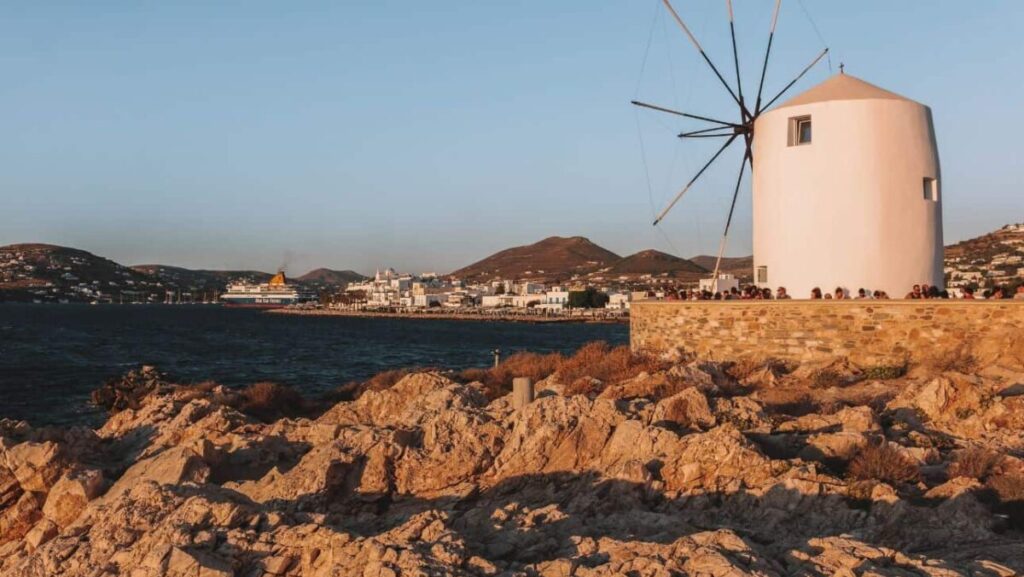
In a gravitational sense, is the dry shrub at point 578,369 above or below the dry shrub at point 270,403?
above

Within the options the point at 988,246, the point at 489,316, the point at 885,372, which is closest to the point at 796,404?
the point at 885,372

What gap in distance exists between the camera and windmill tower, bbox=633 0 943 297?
64.5ft

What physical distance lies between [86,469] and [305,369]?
29.5 meters

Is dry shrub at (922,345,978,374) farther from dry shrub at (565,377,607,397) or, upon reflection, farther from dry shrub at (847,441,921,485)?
dry shrub at (847,441,921,485)

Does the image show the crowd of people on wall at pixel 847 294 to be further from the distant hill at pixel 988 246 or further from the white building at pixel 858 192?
the distant hill at pixel 988 246

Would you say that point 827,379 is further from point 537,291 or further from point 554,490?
point 537,291

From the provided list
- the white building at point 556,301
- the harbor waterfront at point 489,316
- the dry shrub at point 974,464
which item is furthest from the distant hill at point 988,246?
the dry shrub at point 974,464

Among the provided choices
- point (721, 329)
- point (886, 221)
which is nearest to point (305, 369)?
point (721, 329)

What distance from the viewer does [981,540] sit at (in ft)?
24.5

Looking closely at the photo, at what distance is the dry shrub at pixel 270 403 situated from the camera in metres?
17.3

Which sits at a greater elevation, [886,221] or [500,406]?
[886,221]

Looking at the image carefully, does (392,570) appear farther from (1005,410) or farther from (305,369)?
(305,369)

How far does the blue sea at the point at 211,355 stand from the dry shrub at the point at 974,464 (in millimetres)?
20410

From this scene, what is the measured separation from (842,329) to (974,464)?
30.3 feet
